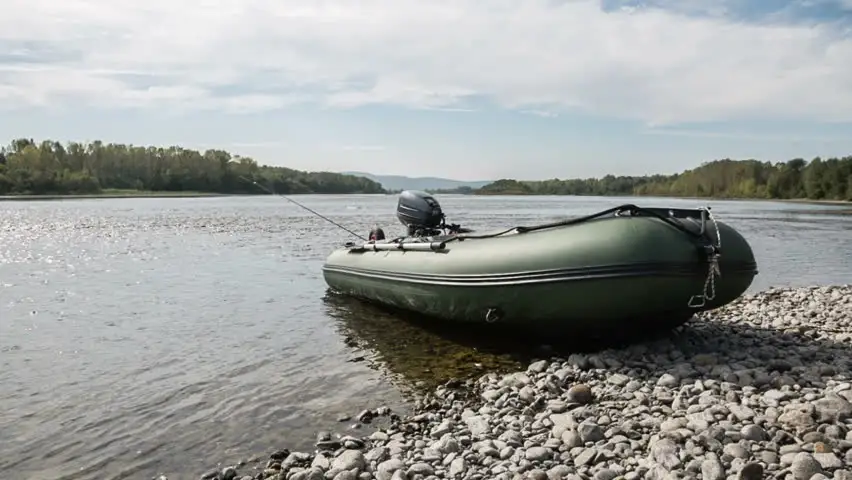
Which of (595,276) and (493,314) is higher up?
(595,276)

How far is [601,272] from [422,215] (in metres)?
4.56

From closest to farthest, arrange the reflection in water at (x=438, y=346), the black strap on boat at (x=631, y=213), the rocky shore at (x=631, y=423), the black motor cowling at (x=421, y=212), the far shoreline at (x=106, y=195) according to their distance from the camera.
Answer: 1. the rocky shore at (x=631, y=423)
2. the black strap on boat at (x=631, y=213)
3. the reflection in water at (x=438, y=346)
4. the black motor cowling at (x=421, y=212)
5. the far shoreline at (x=106, y=195)

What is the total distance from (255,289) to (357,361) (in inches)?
253

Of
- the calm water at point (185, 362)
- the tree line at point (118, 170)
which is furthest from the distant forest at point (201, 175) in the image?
the calm water at point (185, 362)

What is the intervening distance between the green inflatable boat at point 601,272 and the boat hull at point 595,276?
0.03ft

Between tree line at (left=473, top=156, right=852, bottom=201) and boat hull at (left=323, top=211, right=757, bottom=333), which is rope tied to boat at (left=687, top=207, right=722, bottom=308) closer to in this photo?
boat hull at (left=323, top=211, right=757, bottom=333)

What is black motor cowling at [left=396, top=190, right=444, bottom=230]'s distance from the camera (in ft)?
35.0

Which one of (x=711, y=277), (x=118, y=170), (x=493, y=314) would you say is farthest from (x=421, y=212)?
(x=118, y=170)

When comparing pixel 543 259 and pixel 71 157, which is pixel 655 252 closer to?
pixel 543 259

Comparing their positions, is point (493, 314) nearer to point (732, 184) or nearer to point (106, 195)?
point (106, 195)

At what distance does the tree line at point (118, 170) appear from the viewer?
86375 mm

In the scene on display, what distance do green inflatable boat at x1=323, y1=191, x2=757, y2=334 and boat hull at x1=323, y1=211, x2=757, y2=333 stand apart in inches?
0.4

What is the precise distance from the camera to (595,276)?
6.63m

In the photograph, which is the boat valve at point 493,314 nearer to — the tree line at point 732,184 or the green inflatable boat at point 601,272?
the green inflatable boat at point 601,272
